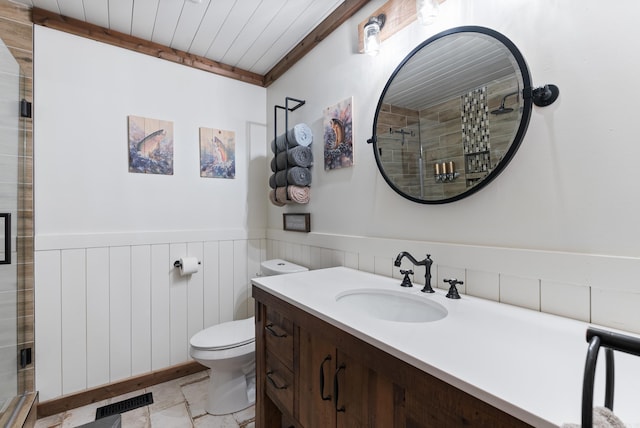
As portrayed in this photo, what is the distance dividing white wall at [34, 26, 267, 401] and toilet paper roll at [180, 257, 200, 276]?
82mm

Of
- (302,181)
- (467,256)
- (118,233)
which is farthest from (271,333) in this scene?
(118,233)

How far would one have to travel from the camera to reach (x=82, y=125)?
6.28 ft

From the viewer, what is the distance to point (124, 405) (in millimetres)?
1867

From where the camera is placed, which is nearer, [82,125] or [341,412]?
[341,412]

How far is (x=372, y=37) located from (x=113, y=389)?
2.65m

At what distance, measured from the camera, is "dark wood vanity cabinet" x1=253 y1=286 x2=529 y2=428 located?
65cm

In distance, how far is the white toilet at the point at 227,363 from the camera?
1.70 meters

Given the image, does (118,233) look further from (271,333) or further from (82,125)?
(271,333)

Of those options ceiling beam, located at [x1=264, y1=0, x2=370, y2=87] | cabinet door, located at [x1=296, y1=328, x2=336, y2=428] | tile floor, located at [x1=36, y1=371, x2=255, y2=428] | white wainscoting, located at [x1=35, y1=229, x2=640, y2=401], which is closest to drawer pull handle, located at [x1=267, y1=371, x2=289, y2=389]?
cabinet door, located at [x1=296, y1=328, x2=336, y2=428]

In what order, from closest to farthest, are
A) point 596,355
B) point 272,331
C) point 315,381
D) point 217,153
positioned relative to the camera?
point 596,355 < point 315,381 < point 272,331 < point 217,153

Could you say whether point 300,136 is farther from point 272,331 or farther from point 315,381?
point 315,381

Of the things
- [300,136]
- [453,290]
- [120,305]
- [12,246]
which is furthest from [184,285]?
[453,290]

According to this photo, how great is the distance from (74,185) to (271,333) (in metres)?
1.61

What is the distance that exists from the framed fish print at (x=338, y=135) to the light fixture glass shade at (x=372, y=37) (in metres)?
0.29
